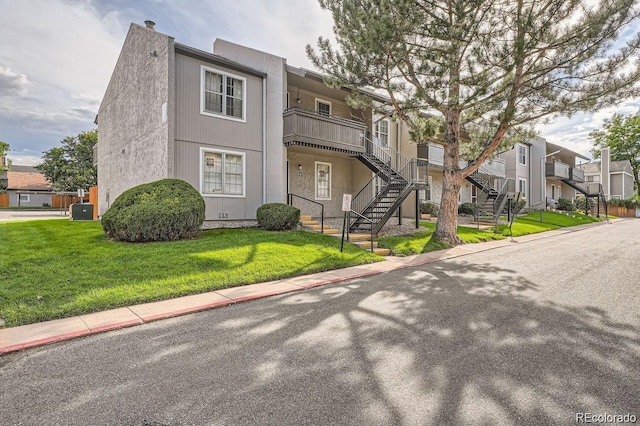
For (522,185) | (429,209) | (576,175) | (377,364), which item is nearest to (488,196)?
(429,209)

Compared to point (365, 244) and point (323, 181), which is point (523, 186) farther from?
point (365, 244)

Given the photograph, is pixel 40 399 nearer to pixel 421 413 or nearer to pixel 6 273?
pixel 421 413

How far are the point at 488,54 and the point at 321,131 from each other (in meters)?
6.23

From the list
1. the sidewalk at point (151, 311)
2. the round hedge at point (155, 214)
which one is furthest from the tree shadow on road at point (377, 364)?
the round hedge at point (155, 214)

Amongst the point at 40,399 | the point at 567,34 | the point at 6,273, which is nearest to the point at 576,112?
the point at 567,34

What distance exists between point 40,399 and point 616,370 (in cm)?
514

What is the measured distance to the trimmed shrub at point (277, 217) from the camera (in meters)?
12.2

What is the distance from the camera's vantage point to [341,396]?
289cm

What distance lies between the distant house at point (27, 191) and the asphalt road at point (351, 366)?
166 feet

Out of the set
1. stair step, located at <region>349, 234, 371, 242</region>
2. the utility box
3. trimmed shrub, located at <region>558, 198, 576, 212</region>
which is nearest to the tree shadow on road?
stair step, located at <region>349, 234, 371, 242</region>

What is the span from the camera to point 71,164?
144ft

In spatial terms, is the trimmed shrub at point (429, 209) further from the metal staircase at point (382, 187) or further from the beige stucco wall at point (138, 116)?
the beige stucco wall at point (138, 116)

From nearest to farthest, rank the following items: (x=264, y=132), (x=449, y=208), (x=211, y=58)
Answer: (x=211, y=58) → (x=449, y=208) → (x=264, y=132)

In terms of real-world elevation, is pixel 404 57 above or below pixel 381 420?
above
